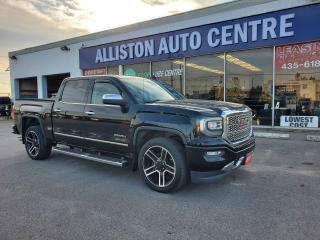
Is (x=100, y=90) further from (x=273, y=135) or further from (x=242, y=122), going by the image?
(x=273, y=135)

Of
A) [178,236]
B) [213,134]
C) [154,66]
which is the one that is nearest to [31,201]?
[178,236]

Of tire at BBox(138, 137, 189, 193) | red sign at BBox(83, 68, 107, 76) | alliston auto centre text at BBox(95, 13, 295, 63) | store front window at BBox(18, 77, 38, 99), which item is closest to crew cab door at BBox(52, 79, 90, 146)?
tire at BBox(138, 137, 189, 193)

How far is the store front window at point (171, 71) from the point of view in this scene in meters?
14.4

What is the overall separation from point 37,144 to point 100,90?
2523 mm

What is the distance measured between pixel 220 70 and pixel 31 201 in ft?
33.3

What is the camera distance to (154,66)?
50.3 ft

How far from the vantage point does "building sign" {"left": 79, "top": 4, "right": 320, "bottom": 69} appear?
10.8 m

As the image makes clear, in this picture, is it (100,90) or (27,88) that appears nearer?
(100,90)

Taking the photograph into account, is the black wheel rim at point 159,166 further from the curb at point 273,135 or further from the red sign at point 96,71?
the red sign at point 96,71

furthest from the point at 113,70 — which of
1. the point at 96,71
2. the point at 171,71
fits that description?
the point at 171,71

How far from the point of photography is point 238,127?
501cm

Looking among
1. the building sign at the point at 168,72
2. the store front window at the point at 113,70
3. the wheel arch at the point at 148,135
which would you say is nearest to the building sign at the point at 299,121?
the building sign at the point at 168,72

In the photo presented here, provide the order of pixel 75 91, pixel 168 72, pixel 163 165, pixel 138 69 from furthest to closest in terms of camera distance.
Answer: pixel 138 69
pixel 168 72
pixel 75 91
pixel 163 165

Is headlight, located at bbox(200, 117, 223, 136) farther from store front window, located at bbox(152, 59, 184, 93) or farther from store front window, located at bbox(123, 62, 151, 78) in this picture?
store front window, located at bbox(123, 62, 151, 78)
